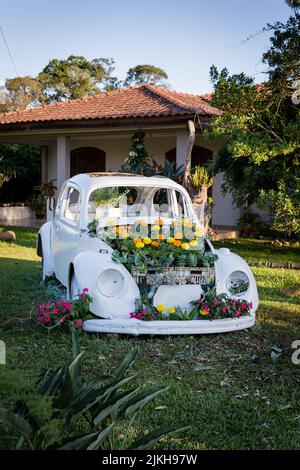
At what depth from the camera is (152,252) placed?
5.58 metres

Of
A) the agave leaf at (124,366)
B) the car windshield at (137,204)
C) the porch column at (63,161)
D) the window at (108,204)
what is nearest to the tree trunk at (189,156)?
the porch column at (63,161)

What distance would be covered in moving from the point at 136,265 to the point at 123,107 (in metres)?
11.2

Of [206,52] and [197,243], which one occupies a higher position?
[206,52]

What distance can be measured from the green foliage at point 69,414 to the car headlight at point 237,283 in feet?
8.30

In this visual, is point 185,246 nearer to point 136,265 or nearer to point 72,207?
point 136,265

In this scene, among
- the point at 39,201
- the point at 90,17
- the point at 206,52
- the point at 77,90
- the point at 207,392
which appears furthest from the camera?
the point at 77,90

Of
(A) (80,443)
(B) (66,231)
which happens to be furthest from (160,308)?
(A) (80,443)

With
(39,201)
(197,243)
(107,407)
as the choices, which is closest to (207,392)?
(107,407)

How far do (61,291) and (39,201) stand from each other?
11.6m

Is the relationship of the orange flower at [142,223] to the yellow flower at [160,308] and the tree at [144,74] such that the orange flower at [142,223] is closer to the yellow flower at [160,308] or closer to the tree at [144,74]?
the yellow flower at [160,308]

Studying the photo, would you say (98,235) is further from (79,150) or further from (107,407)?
(79,150)

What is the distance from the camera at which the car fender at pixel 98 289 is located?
5273 mm

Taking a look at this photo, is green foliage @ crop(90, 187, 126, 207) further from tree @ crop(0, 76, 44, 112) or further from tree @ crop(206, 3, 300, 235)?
tree @ crop(0, 76, 44, 112)

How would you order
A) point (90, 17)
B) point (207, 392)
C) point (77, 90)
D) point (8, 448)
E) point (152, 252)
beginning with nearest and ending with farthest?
Answer: point (8, 448) → point (207, 392) → point (152, 252) → point (90, 17) → point (77, 90)
